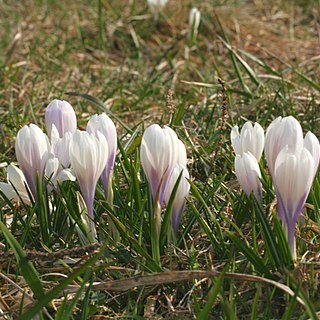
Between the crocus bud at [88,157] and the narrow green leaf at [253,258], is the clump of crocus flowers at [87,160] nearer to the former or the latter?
the crocus bud at [88,157]

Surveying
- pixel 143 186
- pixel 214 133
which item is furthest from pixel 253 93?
pixel 143 186

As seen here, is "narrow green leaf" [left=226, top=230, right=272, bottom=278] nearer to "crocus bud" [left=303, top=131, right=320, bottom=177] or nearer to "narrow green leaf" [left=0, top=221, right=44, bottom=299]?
"crocus bud" [left=303, top=131, right=320, bottom=177]

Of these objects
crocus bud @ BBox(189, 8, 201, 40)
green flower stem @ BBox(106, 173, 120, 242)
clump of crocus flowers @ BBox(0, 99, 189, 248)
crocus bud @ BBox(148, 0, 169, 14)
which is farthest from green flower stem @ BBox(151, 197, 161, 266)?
crocus bud @ BBox(148, 0, 169, 14)

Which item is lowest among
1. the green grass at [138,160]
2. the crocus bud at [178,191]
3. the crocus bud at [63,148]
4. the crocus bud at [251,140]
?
the green grass at [138,160]

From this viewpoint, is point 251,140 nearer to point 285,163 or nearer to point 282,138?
point 282,138

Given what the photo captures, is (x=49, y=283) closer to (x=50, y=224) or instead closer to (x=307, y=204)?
(x=50, y=224)

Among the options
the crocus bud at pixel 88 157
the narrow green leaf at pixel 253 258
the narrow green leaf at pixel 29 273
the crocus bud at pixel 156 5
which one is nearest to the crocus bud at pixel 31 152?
the crocus bud at pixel 88 157
